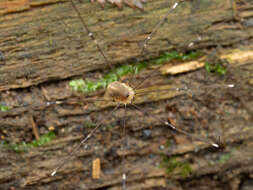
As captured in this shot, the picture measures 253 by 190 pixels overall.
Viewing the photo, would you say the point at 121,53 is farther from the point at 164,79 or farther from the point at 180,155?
the point at 180,155

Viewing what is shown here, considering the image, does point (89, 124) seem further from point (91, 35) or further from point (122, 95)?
point (91, 35)

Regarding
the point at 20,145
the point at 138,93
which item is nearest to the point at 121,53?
the point at 138,93

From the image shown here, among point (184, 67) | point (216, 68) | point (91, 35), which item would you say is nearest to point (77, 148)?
point (91, 35)

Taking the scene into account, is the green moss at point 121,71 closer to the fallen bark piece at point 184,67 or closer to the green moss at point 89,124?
the fallen bark piece at point 184,67

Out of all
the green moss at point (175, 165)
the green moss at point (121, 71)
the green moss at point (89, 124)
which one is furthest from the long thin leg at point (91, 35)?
the green moss at point (175, 165)

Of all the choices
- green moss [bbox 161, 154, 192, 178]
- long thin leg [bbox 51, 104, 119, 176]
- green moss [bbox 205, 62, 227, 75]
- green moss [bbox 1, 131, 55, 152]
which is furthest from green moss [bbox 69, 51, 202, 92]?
green moss [bbox 161, 154, 192, 178]

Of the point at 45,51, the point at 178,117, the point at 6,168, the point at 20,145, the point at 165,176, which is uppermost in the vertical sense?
the point at 45,51

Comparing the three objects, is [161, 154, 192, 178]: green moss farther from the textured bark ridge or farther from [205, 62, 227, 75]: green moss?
[205, 62, 227, 75]: green moss
